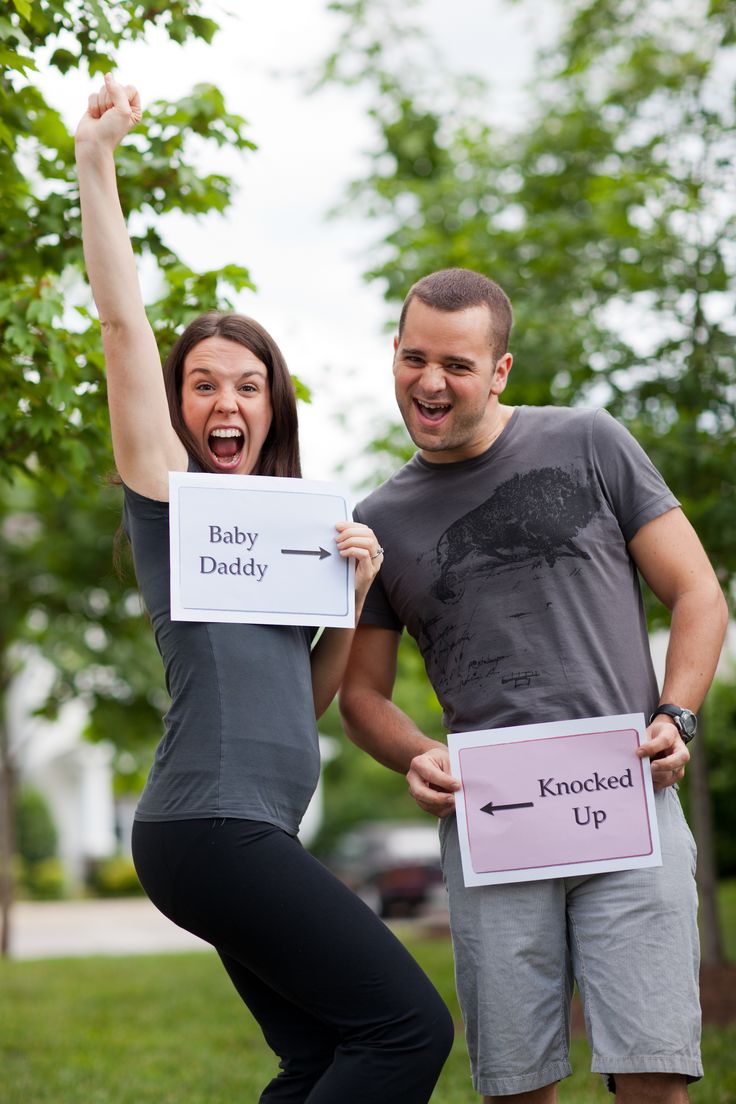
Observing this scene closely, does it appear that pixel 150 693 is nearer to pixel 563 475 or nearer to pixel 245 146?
pixel 245 146

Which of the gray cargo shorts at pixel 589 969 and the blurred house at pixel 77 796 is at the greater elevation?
the gray cargo shorts at pixel 589 969

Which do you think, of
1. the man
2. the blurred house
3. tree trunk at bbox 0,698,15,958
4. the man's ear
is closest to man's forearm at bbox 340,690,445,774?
the man

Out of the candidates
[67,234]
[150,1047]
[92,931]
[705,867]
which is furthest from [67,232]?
[92,931]

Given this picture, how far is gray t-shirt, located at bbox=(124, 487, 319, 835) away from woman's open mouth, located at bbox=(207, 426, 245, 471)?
0.70 feet

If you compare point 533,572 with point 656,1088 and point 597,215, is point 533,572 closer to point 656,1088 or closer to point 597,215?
point 656,1088

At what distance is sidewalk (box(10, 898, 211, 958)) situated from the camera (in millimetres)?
17047

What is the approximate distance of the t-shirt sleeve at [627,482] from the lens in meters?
3.09

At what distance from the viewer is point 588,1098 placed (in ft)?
17.6

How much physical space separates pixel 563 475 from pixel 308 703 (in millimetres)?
873

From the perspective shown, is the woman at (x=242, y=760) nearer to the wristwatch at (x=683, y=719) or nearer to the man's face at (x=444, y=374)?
the man's face at (x=444, y=374)

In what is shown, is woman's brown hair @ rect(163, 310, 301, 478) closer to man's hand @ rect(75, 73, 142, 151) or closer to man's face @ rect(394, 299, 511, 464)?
man's face @ rect(394, 299, 511, 464)

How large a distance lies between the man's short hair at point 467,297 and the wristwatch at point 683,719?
0.92 m

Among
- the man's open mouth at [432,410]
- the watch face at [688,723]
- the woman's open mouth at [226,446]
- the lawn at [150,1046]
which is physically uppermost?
the man's open mouth at [432,410]

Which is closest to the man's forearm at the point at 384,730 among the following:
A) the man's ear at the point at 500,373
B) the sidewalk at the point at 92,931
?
the man's ear at the point at 500,373
